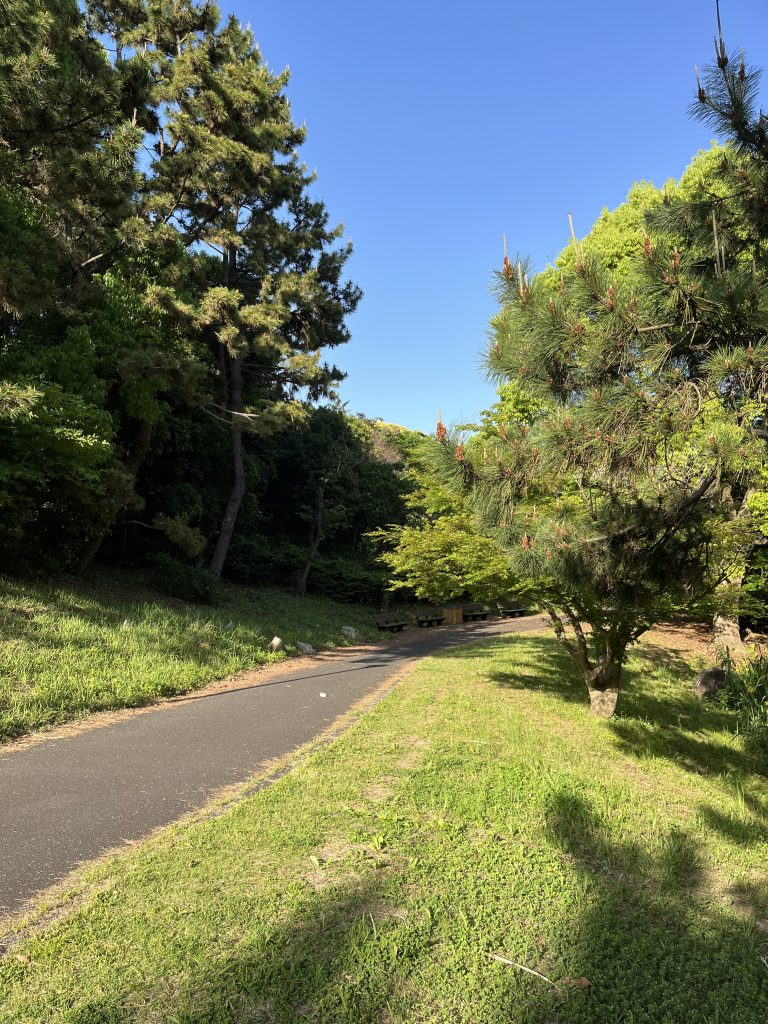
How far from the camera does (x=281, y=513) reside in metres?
26.6

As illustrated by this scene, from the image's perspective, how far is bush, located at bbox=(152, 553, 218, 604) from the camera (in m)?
15.4

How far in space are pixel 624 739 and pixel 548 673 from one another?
11.5ft

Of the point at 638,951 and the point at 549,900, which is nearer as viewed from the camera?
the point at 638,951

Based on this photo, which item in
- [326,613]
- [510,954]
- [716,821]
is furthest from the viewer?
[326,613]

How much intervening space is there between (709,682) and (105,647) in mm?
10608

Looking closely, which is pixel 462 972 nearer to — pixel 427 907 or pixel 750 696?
pixel 427 907

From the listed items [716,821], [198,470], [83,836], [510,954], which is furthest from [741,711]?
[198,470]

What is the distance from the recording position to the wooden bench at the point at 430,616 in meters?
21.8

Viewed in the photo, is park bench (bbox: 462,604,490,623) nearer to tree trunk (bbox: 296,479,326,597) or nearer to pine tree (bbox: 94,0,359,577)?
tree trunk (bbox: 296,479,326,597)

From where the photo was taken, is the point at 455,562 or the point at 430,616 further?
the point at 430,616

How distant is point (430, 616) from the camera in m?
22.0

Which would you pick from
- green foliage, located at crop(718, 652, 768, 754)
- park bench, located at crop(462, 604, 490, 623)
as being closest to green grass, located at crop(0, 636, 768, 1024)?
green foliage, located at crop(718, 652, 768, 754)

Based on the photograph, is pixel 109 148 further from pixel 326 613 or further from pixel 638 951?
pixel 326 613

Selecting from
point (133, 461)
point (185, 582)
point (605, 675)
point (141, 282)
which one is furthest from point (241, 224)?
point (605, 675)
